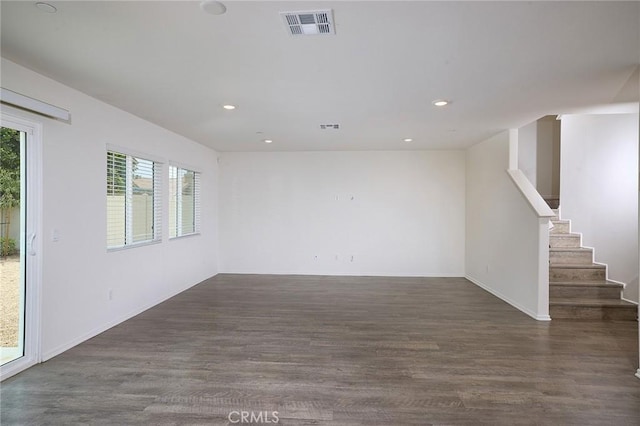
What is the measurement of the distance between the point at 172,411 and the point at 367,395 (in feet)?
4.41

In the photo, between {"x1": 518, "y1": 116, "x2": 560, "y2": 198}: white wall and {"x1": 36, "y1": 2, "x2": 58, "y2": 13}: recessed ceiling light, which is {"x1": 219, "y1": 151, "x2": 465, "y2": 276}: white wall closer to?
{"x1": 518, "y1": 116, "x2": 560, "y2": 198}: white wall

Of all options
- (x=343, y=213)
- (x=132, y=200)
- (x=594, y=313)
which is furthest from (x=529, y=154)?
(x=132, y=200)

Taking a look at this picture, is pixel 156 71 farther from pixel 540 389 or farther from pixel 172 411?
pixel 540 389

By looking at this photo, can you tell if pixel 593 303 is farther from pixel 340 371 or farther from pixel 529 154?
pixel 340 371

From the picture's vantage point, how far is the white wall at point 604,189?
4246 millimetres

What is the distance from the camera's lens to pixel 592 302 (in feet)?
14.3

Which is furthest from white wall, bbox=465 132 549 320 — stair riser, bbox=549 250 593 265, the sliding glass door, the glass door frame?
the sliding glass door

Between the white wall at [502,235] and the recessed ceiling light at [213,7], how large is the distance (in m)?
4.20

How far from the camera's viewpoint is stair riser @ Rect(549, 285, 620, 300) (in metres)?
4.49

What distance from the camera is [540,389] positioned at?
8.55ft

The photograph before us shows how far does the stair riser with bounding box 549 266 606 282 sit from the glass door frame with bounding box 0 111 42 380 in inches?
234

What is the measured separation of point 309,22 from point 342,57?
538mm

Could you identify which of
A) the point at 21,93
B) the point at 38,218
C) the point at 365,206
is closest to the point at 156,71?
the point at 21,93

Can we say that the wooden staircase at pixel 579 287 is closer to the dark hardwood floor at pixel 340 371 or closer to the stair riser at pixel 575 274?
the stair riser at pixel 575 274
